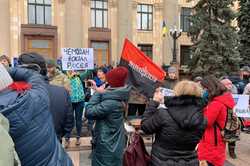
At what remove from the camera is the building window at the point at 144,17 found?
3509 cm

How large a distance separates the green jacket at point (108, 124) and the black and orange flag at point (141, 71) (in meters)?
0.72

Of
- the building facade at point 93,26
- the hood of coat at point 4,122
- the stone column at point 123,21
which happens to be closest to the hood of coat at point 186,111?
the hood of coat at point 4,122

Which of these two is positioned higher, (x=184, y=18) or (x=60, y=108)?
(x=184, y=18)

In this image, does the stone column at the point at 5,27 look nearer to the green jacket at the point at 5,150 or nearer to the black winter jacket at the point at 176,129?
the black winter jacket at the point at 176,129

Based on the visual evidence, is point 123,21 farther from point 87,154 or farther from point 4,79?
point 4,79

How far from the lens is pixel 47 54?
31.8m

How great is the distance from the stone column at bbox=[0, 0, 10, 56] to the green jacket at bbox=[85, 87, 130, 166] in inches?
1059

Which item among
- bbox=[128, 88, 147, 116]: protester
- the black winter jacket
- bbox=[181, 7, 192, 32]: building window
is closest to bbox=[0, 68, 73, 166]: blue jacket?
the black winter jacket

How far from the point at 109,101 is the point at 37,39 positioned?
2806cm

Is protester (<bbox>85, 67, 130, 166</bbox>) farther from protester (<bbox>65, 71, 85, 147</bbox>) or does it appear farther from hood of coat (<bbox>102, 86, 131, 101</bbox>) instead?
protester (<bbox>65, 71, 85, 147</bbox>)

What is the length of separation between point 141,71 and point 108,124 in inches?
44.0

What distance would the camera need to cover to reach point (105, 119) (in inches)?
184

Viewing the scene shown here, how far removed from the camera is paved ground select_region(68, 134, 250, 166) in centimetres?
732

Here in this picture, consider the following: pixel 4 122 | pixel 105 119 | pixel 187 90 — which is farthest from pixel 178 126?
pixel 4 122
